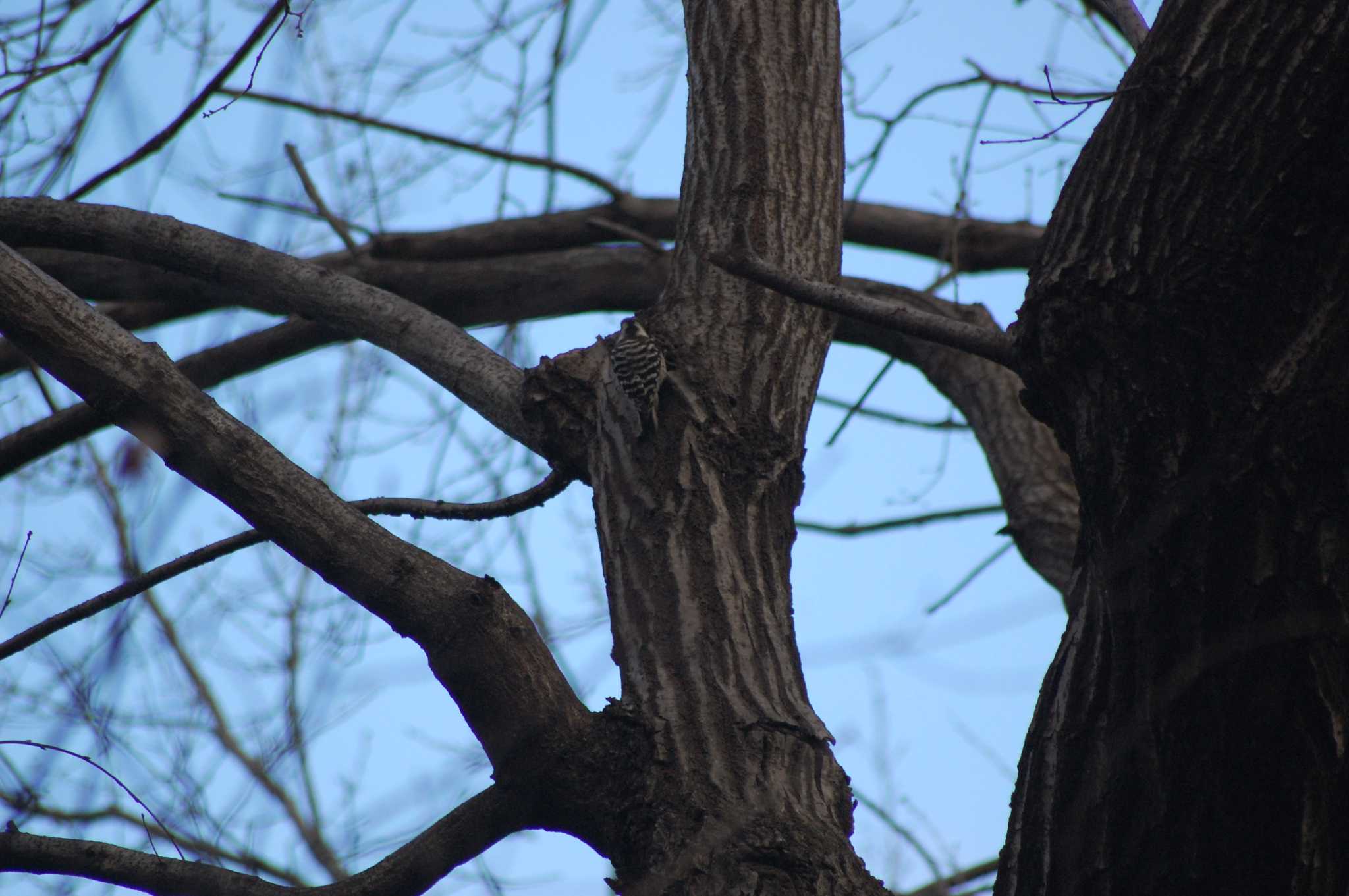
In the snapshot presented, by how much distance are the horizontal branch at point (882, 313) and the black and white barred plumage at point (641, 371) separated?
1.73 ft

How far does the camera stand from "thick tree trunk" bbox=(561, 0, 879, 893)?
6.76 feet

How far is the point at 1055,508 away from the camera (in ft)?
12.3

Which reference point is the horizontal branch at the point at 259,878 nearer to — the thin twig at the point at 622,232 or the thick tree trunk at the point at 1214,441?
the thick tree trunk at the point at 1214,441

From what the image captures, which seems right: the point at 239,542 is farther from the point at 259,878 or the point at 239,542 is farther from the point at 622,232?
the point at 622,232

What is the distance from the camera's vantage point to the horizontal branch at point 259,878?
2.04 m

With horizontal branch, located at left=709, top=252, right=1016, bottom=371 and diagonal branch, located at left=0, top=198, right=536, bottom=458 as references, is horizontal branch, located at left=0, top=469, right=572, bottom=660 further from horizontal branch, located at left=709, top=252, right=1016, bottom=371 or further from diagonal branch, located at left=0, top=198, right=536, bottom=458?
horizontal branch, located at left=709, top=252, right=1016, bottom=371

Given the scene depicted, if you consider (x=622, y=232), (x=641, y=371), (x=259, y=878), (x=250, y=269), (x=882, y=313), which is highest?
(x=622, y=232)

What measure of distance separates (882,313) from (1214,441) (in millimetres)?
553

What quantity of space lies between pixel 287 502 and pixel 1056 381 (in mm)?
1379

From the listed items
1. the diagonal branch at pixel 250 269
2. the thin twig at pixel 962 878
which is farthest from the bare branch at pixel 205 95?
the thin twig at pixel 962 878

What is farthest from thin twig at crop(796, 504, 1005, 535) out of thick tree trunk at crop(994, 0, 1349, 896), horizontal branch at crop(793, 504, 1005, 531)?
thick tree trunk at crop(994, 0, 1349, 896)

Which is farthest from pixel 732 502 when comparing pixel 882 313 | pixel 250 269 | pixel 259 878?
pixel 250 269

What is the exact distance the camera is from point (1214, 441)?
1.73 meters

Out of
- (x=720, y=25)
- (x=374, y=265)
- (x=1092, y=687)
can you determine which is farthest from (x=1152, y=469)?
(x=374, y=265)
